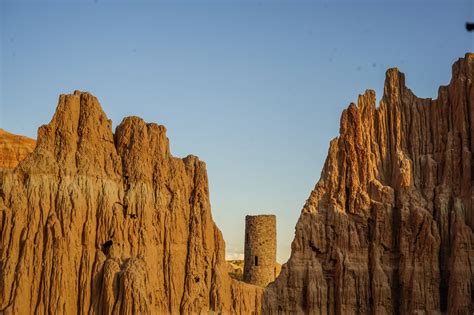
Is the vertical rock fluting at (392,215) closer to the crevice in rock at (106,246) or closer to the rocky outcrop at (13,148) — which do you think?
the crevice in rock at (106,246)

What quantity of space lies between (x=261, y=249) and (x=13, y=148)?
2225 centimetres

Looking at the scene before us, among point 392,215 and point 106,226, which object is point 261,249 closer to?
point 392,215

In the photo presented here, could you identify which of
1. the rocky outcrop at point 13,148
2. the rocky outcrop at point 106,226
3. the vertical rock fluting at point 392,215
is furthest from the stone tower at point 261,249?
the rocky outcrop at point 13,148

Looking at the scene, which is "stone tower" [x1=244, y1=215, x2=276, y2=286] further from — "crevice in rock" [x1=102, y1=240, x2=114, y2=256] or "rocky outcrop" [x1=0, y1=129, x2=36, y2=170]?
"crevice in rock" [x1=102, y1=240, x2=114, y2=256]

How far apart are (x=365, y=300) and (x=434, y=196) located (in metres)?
8.37

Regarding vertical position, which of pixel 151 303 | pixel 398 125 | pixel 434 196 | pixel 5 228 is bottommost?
pixel 151 303

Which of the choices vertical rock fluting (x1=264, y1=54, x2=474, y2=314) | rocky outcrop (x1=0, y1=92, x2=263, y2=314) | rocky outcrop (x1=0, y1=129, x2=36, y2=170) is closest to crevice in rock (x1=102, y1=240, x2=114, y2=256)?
rocky outcrop (x1=0, y1=92, x2=263, y2=314)

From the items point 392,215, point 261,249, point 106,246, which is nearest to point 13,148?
point 261,249

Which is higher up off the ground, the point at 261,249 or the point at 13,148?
the point at 13,148

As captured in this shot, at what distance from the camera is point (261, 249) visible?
76875 millimetres

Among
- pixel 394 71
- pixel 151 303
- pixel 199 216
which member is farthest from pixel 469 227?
pixel 151 303

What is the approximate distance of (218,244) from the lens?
61750 mm

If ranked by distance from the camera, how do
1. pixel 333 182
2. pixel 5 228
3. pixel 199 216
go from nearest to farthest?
pixel 5 228
pixel 199 216
pixel 333 182

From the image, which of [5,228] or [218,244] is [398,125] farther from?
[5,228]
